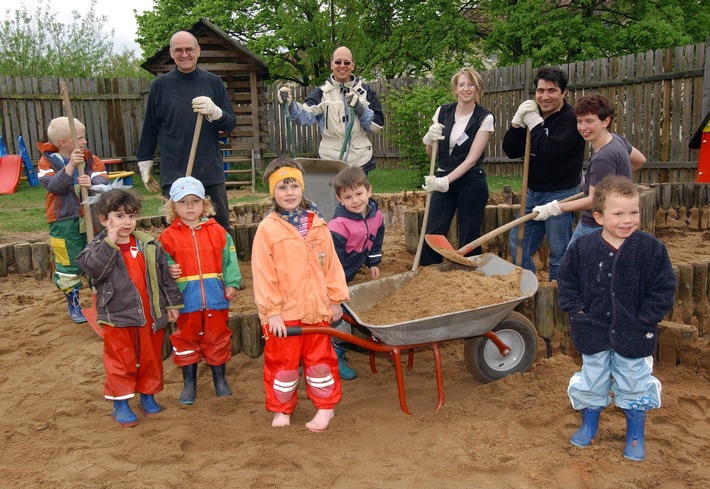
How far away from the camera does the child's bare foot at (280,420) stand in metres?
3.27

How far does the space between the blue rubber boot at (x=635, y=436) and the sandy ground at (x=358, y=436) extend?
41 mm

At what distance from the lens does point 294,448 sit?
303cm

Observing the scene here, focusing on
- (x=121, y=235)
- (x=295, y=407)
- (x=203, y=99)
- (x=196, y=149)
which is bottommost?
(x=295, y=407)

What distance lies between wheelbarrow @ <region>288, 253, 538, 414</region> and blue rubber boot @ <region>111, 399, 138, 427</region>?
1.00 metres

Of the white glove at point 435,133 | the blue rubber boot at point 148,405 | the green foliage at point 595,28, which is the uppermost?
the green foliage at point 595,28

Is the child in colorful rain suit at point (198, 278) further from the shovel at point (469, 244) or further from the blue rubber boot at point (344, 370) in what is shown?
the shovel at point (469, 244)

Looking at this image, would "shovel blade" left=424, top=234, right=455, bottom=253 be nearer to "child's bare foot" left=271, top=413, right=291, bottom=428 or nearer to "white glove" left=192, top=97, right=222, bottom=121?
"child's bare foot" left=271, top=413, right=291, bottom=428

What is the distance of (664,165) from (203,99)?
865 centimetres

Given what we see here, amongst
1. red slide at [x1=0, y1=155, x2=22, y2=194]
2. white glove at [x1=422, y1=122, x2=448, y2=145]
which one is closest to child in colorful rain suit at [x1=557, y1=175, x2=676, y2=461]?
white glove at [x1=422, y1=122, x2=448, y2=145]

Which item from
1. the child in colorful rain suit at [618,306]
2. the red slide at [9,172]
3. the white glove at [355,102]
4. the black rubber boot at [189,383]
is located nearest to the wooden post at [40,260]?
the black rubber boot at [189,383]

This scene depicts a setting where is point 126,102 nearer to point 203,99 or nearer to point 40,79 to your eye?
point 40,79

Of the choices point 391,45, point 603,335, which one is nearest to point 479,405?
point 603,335

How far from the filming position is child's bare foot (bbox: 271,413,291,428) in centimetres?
327

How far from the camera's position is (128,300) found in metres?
3.29
